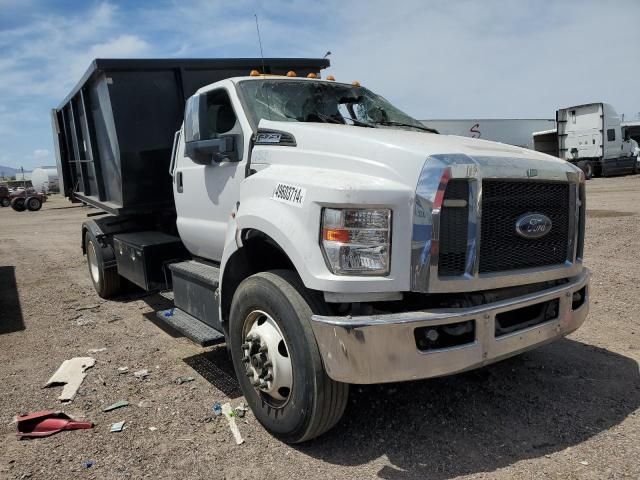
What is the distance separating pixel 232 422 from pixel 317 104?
2.51 meters

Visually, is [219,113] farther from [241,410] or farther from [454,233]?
[454,233]

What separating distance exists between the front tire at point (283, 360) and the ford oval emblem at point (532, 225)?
1222 millimetres

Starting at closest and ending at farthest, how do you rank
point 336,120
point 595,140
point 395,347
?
1. point 395,347
2. point 336,120
3. point 595,140

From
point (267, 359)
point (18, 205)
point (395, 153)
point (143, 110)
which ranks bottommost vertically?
point (18, 205)

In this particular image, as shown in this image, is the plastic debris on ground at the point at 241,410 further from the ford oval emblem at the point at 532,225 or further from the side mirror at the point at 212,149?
the ford oval emblem at the point at 532,225

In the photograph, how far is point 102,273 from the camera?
689 cm

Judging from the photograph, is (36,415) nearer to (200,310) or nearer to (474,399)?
(200,310)

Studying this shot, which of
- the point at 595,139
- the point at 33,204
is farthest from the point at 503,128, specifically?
the point at 33,204

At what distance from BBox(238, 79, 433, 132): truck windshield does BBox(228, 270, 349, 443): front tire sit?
4.67 ft

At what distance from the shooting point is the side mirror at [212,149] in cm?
388

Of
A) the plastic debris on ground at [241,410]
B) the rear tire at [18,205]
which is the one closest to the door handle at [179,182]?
the plastic debris on ground at [241,410]

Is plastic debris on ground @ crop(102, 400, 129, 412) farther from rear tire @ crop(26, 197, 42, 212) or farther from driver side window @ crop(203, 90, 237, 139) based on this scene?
rear tire @ crop(26, 197, 42, 212)

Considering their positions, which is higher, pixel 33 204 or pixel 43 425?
pixel 43 425

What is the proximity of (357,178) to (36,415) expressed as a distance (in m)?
2.78
